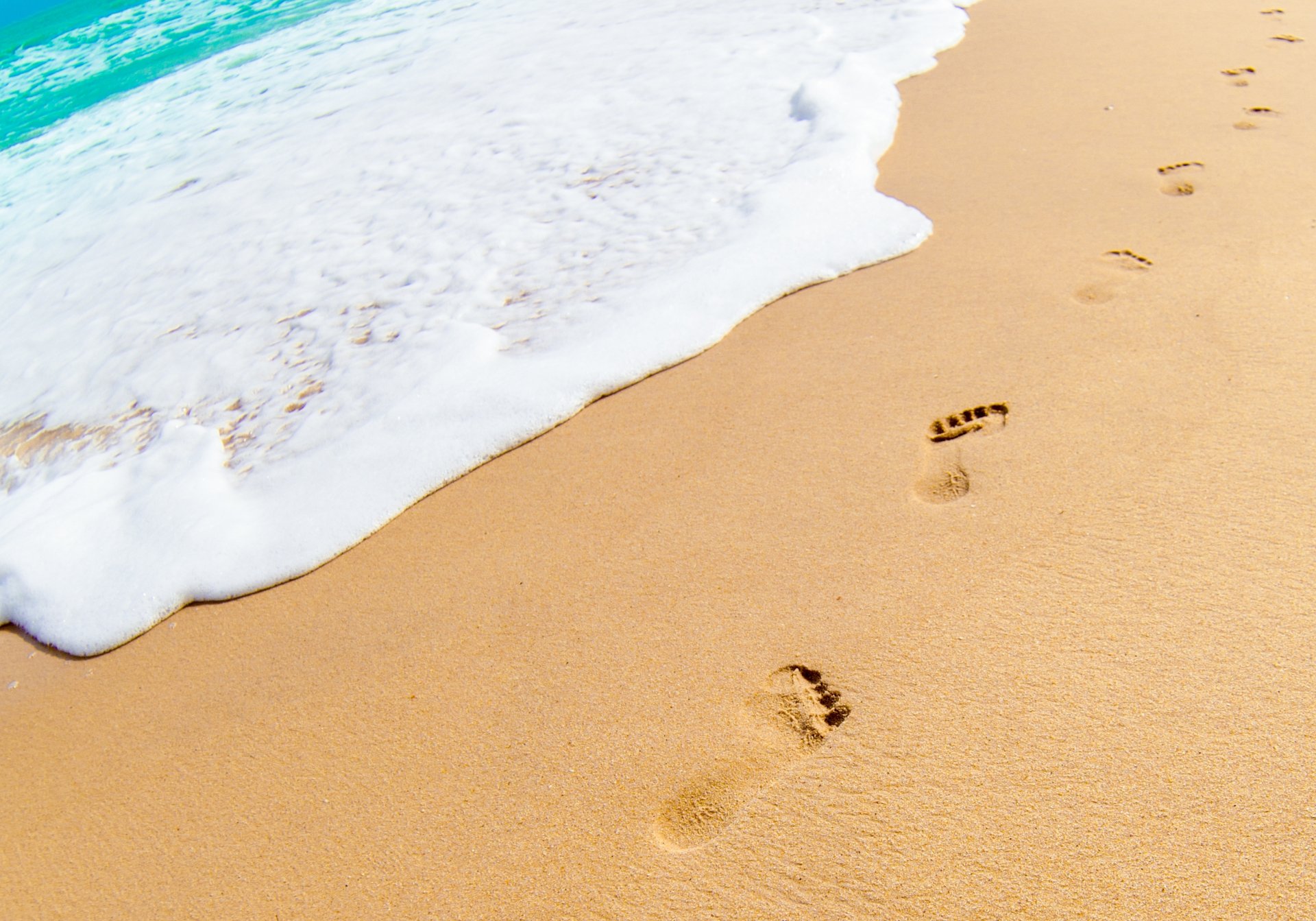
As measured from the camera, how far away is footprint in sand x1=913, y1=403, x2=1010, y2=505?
2.15m

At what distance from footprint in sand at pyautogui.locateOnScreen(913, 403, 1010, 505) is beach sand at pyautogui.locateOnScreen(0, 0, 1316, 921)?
2 cm

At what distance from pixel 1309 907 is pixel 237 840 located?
192 cm

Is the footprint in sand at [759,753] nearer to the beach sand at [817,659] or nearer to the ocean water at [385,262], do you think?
the beach sand at [817,659]

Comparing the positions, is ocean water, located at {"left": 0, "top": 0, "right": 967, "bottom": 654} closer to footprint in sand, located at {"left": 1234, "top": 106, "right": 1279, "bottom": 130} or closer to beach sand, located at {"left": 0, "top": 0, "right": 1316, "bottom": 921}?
beach sand, located at {"left": 0, "top": 0, "right": 1316, "bottom": 921}

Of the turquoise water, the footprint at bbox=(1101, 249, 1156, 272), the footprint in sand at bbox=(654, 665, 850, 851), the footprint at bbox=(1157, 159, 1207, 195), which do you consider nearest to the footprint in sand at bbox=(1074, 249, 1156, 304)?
the footprint at bbox=(1101, 249, 1156, 272)

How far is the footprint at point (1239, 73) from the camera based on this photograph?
3910 millimetres

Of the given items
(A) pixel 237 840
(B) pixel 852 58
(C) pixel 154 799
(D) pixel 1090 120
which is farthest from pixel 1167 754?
(B) pixel 852 58

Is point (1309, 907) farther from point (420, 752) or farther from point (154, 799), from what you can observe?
point (154, 799)

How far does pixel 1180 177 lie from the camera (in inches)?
129

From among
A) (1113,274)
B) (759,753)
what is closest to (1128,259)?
(1113,274)

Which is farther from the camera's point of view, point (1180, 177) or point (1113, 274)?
point (1180, 177)

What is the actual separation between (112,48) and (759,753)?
1324 cm

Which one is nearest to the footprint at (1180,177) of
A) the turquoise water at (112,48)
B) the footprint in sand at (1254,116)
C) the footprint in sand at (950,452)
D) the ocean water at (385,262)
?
the footprint in sand at (1254,116)

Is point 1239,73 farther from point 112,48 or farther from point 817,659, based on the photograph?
point 112,48
